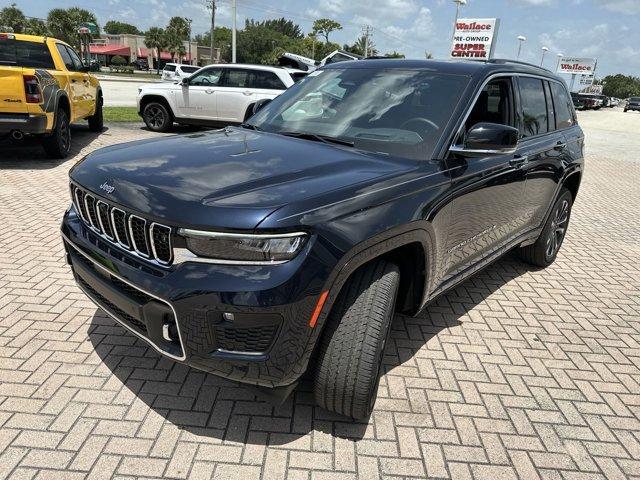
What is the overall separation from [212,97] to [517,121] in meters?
9.25

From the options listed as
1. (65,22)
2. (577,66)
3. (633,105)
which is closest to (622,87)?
(577,66)

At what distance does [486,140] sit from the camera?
2832 millimetres

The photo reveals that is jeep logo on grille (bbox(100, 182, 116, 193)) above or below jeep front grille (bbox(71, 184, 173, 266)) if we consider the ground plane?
above

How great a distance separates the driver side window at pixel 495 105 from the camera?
3215 millimetres

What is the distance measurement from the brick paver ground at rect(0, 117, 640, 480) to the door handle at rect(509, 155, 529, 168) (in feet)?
4.05

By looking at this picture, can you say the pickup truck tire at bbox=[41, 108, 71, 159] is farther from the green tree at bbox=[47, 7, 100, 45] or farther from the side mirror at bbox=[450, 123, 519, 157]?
the green tree at bbox=[47, 7, 100, 45]

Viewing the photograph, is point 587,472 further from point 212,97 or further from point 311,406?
point 212,97

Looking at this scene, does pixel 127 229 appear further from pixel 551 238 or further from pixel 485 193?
pixel 551 238

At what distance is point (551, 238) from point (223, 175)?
12.9 feet

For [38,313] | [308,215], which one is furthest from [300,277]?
[38,313]

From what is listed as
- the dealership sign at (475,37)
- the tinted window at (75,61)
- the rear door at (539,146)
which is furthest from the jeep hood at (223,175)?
the dealership sign at (475,37)

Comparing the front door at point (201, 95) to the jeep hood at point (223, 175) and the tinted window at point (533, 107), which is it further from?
the jeep hood at point (223, 175)

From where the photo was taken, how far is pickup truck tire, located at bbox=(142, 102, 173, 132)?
1215cm

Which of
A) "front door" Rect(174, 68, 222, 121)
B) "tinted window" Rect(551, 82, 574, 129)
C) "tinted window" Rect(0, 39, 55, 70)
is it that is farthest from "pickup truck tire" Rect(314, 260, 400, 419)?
"front door" Rect(174, 68, 222, 121)
